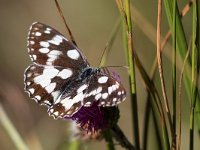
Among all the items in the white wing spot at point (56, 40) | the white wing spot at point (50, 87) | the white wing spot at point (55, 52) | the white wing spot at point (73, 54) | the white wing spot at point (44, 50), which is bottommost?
the white wing spot at point (50, 87)

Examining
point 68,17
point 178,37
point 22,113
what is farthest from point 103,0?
point 178,37

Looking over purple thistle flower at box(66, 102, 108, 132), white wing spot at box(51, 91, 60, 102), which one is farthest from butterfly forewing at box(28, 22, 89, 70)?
purple thistle flower at box(66, 102, 108, 132)

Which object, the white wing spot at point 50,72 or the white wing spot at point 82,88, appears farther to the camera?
the white wing spot at point 50,72

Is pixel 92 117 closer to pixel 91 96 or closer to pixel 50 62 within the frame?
pixel 91 96

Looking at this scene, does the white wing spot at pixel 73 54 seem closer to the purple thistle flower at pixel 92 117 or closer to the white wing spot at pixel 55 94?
the white wing spot at pixel 55 94

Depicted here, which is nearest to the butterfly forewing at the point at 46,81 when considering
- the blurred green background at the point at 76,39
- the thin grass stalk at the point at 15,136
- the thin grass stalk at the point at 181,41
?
the thin grass stalk at the point at 15,136

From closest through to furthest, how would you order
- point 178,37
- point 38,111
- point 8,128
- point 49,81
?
1. point 178,37
2. point 49,81
3. point 8,128
4. point 38,111

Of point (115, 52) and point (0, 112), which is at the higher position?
point (0, 112)

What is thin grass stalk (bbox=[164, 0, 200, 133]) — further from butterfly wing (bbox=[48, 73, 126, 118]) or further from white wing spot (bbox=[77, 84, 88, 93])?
white wing spot (bbox=[77, 84, 88, 93])

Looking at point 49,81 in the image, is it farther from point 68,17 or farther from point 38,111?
point 68,17
